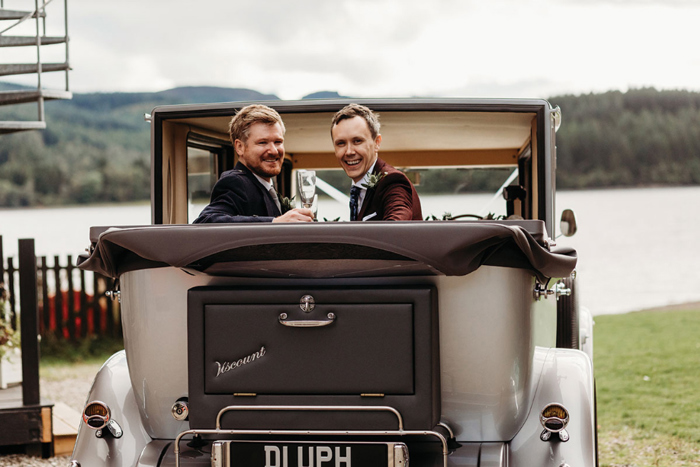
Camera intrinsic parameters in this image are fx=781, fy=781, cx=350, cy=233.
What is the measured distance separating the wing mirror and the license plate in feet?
7.71

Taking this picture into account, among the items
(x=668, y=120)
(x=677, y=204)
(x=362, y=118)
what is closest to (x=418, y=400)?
(x=362, y=118)

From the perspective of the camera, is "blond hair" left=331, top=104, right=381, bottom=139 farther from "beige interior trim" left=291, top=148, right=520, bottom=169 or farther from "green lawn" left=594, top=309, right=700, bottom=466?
"green lawn" left=594, top=309, right=700, bottom=466

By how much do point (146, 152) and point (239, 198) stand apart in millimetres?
39137

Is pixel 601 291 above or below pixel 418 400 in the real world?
below

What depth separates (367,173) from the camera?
11.7 feet

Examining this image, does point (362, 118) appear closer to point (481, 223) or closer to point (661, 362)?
point (481, 223)

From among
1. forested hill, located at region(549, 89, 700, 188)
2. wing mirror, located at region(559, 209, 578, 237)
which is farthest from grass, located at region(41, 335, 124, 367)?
forested hill, located at region(549, 89, 700, 188)

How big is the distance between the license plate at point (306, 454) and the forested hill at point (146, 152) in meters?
39.1

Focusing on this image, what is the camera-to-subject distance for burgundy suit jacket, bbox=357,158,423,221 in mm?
3238

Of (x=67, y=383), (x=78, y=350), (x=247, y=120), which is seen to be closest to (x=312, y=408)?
(x=247, y=120)

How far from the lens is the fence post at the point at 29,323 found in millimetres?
5344

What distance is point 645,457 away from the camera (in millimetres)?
5461

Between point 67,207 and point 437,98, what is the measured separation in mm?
46557

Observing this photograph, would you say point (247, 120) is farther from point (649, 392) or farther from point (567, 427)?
point (649, 392)
